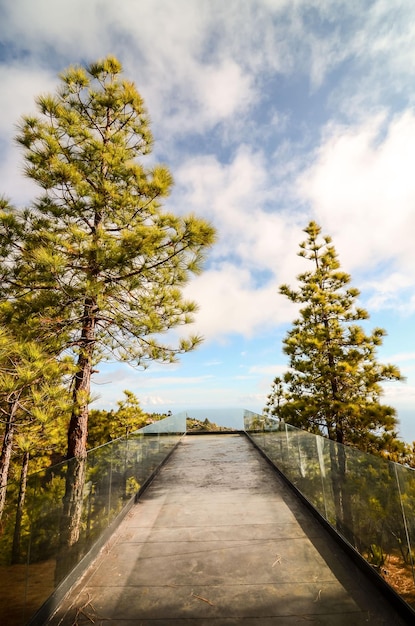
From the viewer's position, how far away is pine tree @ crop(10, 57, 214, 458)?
5.22 meters

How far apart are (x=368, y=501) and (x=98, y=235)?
223 inches

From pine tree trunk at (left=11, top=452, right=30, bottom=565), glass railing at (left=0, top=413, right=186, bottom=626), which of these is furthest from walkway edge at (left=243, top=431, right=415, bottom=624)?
pine tree trunk at (left=11, top=452, right=30, bottom=565)

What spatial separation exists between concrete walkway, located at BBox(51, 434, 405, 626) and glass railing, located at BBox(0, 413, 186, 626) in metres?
0.33

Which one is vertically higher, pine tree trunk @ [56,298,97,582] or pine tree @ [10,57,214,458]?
pine tree @ [10,57,214,458]

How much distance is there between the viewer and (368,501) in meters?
3.26

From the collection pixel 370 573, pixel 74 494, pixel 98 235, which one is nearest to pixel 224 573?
pixel 370 573

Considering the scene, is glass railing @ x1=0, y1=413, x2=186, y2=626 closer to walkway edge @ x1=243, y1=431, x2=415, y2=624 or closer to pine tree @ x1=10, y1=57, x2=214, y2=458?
pine tree @ x1=10, y1=57, x2=214, y2=458

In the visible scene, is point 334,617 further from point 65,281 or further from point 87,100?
point 87,100

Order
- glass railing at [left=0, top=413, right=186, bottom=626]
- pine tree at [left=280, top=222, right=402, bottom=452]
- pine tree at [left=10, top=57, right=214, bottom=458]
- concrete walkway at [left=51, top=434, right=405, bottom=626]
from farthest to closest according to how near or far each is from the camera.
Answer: pine tree at [left=280, top=222, right=402, bottom=452], pine tree at [left=10, top=57, right=214, bottom=458], concrete walkway at [left=51, top=434, right=405, bottom=626], glass railing at [left=0, top=413, right=186, bottom=626]

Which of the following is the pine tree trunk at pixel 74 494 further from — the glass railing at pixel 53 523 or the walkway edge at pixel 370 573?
the walkway edge at pixel 370 573

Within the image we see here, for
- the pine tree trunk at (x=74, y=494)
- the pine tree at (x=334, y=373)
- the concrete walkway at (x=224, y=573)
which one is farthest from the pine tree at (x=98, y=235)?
the pine tree at (x=334, y=373)

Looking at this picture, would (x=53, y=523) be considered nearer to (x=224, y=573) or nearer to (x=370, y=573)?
(x=224, y=573)

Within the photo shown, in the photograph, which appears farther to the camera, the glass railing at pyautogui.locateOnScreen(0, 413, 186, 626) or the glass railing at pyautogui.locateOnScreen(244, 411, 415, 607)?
the glass railing at pyautogui.locateOnScreen(244, 411, 415, 607)

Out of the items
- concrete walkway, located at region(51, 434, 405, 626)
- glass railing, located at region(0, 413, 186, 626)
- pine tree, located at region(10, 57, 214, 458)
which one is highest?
pine tree, located at region(10, 57, 214, 458)
